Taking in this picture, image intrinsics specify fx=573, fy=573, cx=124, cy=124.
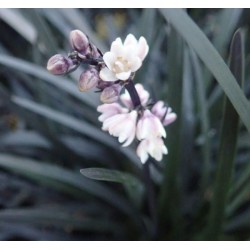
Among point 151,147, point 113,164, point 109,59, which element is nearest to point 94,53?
point 109,59

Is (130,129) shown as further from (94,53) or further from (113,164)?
(113,164)

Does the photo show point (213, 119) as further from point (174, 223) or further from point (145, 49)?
point (145, 49)

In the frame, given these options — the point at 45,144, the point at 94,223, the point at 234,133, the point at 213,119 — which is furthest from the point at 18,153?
the point at 234,133

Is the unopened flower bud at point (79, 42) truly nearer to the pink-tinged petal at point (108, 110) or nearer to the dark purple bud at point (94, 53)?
the dark purple bud at point (94, 53)

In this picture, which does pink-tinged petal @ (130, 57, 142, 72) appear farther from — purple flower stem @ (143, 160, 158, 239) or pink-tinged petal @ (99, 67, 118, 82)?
purple flower stem @ (143, 160, 158, 239)

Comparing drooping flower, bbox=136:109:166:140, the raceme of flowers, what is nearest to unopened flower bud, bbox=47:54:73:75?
the raceme of flowers
